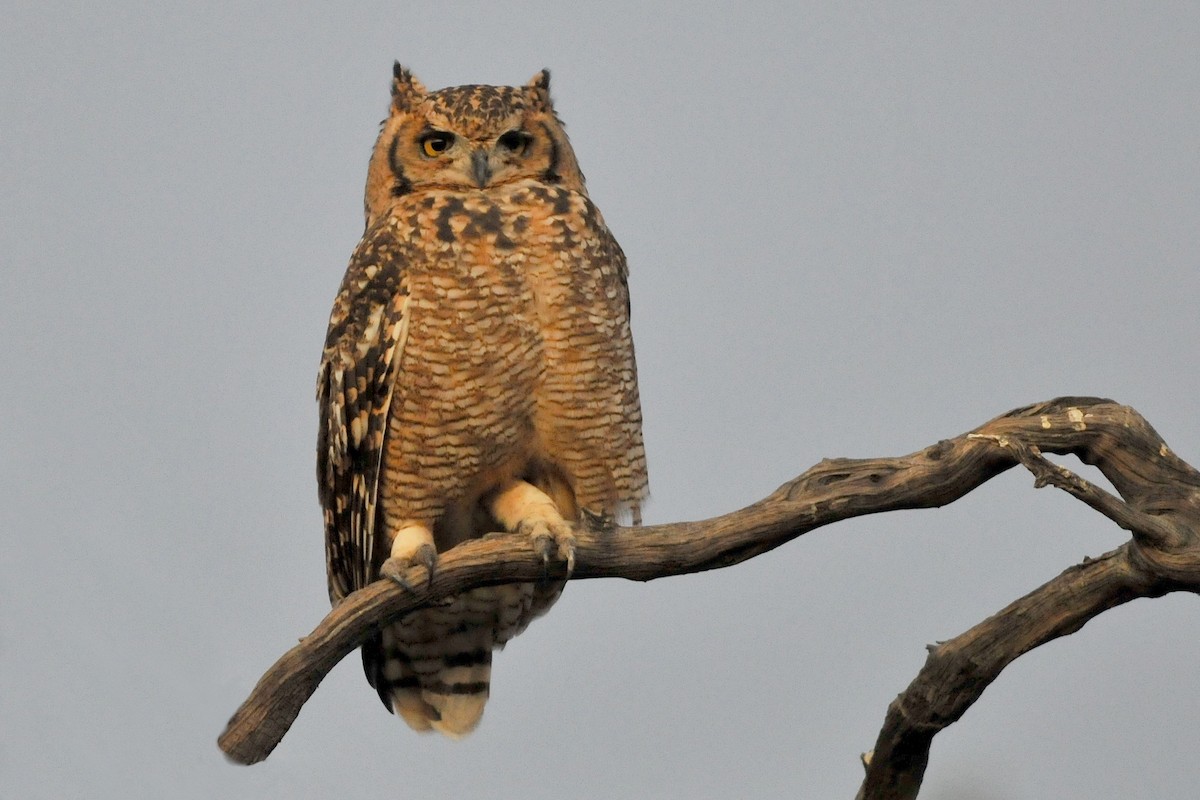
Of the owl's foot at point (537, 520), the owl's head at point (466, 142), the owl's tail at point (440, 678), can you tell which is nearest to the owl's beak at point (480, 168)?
the owl's head at point (466, 142)

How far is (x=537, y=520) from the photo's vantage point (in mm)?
4770

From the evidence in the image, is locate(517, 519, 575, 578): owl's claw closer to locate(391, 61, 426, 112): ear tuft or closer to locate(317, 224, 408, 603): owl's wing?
locate(317, 224, 408, 603): owl's wing

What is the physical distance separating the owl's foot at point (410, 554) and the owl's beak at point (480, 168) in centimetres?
112

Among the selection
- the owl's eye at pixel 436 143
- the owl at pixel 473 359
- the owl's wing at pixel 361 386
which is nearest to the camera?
the owl at pixel 473 359

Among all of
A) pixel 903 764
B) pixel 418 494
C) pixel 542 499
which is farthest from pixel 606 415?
pixel 903 764

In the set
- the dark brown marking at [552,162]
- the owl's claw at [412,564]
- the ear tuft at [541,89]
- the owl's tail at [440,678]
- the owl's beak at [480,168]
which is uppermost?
the ear tuft at [541,89]

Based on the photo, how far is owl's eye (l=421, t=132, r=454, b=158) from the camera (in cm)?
523

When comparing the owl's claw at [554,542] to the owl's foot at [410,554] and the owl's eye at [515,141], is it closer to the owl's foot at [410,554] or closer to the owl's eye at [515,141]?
the owl's foot at [410,554]

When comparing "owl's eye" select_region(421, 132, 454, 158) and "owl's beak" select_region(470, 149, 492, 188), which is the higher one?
"owl's eye" select_region(421, 132, 454, 158)

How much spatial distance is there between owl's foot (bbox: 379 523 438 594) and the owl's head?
1111mm

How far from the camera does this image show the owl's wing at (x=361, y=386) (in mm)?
4906

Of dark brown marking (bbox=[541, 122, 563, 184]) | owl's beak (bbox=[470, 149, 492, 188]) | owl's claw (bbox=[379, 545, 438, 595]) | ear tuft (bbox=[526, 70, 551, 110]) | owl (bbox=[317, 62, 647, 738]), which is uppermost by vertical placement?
ear tuft (bbox=[526, 70, 551, 110])

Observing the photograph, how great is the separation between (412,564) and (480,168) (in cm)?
131

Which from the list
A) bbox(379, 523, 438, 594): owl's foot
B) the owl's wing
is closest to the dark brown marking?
the owl's wing
